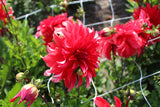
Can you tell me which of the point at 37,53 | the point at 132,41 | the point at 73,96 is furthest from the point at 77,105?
the point at 37,53

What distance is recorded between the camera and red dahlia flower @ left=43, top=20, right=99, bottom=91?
0.56 metres

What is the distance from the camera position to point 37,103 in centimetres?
76

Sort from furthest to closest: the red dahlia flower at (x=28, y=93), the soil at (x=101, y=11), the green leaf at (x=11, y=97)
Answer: the soil at (x=101, y=11) → the green leaf at (x=11, y=97) → the red dahlia flower at (x=28, y=93)

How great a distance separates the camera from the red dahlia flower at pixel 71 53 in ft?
1.84

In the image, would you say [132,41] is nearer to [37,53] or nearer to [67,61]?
[67,61]

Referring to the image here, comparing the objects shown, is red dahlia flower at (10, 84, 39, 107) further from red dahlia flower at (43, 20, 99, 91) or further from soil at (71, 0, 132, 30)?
soil at (71, 0, 132, 30)

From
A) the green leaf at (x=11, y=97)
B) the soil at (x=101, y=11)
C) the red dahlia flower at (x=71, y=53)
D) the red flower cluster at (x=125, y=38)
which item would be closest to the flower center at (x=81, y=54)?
the red dahlia flower at (x=71, y=53)

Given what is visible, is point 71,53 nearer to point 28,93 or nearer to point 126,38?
point 28,93

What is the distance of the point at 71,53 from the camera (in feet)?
1.94

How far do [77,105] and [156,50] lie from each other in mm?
796

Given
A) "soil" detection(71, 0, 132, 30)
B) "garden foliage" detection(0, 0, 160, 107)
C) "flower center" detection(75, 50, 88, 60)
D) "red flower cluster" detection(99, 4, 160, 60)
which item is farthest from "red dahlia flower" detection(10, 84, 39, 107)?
"soil" detection(71, 0, 132, 30)

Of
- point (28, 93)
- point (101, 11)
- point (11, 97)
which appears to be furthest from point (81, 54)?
point (101, 11)

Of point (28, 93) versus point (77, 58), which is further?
point (77, 58)

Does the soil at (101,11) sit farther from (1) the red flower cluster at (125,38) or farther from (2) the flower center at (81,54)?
(2) the flower center at (81,54)
